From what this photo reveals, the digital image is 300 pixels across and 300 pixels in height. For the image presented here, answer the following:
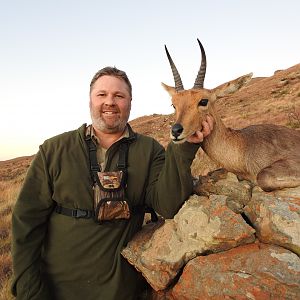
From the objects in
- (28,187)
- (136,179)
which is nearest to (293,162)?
(136,179)

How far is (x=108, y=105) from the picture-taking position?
5.20 m

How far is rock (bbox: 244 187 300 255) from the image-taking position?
4.03 meters

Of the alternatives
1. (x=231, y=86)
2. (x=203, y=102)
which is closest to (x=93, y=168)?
(x=203, y=102)

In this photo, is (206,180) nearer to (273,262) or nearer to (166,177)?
(166,177)

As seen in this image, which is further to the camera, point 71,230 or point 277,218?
point 71,230

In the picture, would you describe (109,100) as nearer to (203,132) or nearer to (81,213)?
(203,132)

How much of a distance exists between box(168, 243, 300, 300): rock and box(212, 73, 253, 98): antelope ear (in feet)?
8.76

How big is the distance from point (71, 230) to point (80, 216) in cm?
23

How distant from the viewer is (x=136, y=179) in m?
5.03

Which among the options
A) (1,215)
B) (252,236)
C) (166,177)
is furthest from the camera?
(1,215)

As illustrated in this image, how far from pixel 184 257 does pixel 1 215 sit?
29.2 feet

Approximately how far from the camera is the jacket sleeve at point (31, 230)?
468cm

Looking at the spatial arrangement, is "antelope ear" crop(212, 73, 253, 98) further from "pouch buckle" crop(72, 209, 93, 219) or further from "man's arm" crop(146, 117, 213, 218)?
"pouch buckle" crop(72, 209, 93, 219)

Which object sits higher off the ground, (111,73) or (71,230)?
(111,73)
